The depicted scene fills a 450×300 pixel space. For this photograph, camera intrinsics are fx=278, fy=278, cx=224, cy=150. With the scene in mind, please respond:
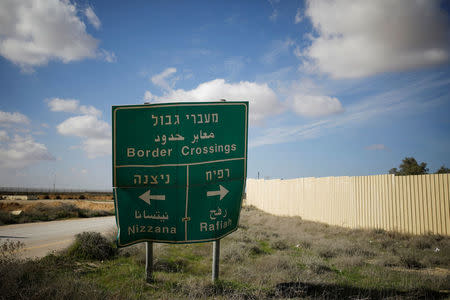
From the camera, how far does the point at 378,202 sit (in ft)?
40.0

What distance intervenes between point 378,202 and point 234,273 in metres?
9.12

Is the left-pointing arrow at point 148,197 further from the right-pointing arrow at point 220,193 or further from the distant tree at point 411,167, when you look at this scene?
the distant tree at point 411,167

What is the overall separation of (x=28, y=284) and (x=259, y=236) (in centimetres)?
841

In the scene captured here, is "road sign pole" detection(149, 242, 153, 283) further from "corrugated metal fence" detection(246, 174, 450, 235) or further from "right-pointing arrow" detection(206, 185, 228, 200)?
"corrugated metal fence" detection(246, 174, 450, 235)

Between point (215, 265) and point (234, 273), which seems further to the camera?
point (234, 273)

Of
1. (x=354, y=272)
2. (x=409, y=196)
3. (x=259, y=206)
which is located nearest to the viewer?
(x=354, y=272)

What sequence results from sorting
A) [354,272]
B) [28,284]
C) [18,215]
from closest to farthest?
[28,284] < [354,272] < [18,215]

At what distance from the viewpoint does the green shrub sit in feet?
22.6

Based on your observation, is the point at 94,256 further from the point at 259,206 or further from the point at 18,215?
the point at 259,206

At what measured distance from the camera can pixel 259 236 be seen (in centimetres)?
1115

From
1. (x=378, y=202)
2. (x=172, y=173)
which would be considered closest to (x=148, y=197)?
(x=172, y=173)

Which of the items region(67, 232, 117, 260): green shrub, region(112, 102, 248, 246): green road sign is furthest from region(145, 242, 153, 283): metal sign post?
region(67, 232, 117, 260): green shrub

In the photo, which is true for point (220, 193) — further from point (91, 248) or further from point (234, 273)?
point (91, 248)

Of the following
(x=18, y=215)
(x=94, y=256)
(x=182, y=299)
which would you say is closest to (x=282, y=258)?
(x=182, y=299)
